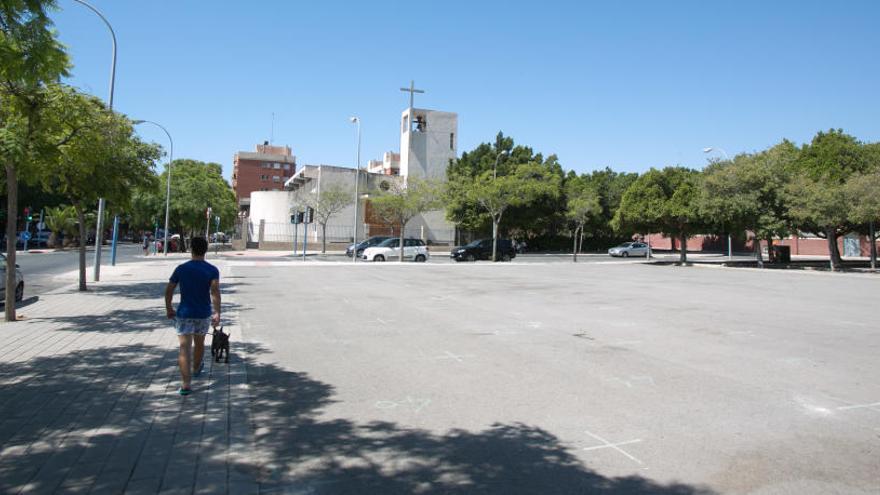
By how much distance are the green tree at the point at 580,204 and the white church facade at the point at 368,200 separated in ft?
38.7

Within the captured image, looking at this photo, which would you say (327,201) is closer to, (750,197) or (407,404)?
(750,197)

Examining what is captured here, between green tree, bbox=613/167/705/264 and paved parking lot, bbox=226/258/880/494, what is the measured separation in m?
23.6

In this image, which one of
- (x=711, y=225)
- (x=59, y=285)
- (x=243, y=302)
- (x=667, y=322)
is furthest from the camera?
(x=711, y=225)

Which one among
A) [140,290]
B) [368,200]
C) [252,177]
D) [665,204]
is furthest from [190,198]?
[252,177]

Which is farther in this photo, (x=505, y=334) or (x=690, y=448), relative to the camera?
(x=505, y=334)

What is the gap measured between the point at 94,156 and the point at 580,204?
3866 centimetres

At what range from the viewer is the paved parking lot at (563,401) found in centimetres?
410

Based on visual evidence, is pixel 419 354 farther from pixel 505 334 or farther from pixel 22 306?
pixel 22 306

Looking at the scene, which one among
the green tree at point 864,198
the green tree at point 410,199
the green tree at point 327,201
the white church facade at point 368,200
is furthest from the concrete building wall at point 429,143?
the green tree at point 864,198

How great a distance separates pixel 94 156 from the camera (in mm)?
11539

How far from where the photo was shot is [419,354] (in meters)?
8.09

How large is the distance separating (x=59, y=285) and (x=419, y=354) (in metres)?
14.5

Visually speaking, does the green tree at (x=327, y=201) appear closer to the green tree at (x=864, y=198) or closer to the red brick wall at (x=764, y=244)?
the red brick wall at (x=764, y=244)

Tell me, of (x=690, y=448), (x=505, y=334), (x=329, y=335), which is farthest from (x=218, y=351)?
(x=690, y=448)
